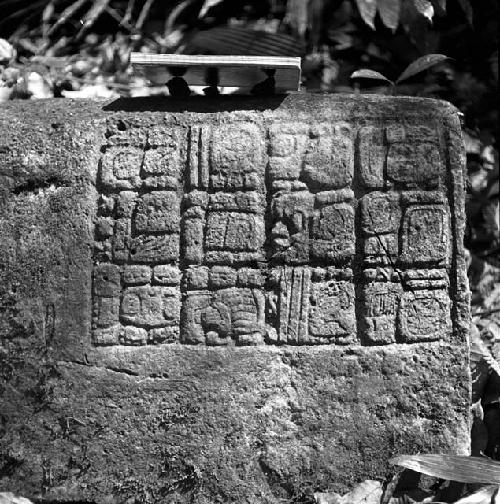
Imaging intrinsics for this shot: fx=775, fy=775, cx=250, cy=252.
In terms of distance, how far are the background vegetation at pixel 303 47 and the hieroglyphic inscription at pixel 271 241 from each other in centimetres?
97

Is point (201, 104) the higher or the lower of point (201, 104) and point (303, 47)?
the lower

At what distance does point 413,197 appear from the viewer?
211cm

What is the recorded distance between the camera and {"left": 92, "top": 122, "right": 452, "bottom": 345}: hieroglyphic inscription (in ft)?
6.86

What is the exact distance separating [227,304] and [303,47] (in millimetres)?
1451

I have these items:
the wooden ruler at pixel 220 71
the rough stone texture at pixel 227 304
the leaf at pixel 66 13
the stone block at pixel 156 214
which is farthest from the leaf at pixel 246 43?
the stone block at pixel 156 214

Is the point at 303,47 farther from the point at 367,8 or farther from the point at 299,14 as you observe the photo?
the point at 367,8

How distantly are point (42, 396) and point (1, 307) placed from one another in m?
0.26

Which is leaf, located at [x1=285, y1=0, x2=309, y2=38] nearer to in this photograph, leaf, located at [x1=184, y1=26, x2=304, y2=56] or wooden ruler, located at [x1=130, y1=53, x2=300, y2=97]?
leaf, located at [x1=184, y1=26, x2=304, y2=56]

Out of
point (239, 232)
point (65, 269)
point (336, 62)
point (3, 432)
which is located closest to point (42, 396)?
point (3, 432)

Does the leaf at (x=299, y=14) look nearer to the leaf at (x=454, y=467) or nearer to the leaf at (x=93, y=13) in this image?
the leaf at (x=93, y=13)

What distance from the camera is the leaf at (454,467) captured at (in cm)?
196

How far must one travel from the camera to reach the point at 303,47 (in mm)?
3135

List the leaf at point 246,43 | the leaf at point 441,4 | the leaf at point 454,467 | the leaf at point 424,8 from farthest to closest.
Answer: the leaf at point 246,43
the leaf at point 441,4
the leaf at point 424,8
the leaf at point 454,467

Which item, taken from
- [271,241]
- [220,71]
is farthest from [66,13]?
[271,241]
